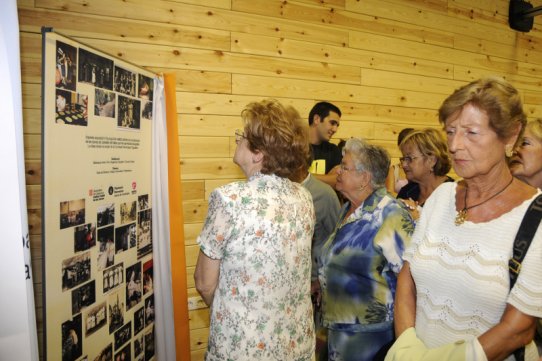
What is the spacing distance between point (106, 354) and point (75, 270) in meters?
0.54

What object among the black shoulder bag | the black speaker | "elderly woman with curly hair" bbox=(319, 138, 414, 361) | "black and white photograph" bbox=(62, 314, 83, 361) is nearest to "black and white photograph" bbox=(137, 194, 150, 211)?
"black and white photograph" bbox=(62, 314, 83, 361)

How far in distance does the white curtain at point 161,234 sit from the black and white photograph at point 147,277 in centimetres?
2

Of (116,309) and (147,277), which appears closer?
(116,309)

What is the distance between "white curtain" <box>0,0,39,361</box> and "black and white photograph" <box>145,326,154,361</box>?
4.83ft

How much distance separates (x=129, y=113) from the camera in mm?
2023

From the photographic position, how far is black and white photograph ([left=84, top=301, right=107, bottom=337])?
5.84ft

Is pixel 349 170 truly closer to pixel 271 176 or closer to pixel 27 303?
pixel 271 176

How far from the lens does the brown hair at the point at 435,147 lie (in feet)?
7.61

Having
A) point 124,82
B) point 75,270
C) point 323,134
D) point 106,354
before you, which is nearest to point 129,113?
point 124,82

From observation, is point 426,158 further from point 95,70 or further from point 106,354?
point 106,354

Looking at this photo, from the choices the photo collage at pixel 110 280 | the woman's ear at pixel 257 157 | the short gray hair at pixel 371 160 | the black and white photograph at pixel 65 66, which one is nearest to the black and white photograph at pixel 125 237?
the photo collage at pixel 110 280

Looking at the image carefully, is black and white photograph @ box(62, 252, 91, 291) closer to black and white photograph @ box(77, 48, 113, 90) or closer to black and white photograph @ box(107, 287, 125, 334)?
black and white photograph @ box(107, 287, 125, 334)

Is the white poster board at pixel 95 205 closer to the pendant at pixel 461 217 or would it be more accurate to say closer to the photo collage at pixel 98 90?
the photo collage at pixel 98 90

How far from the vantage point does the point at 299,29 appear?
9.82 ft
